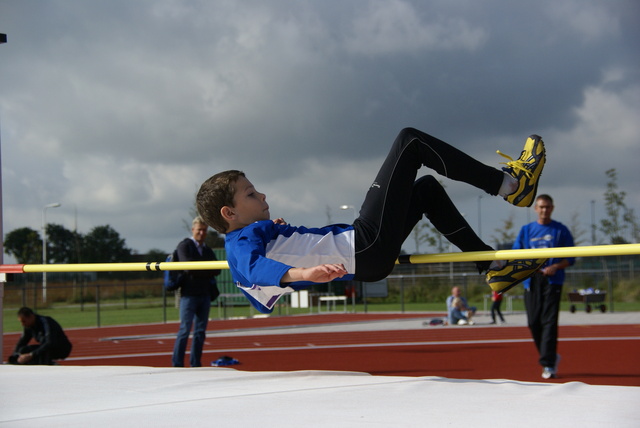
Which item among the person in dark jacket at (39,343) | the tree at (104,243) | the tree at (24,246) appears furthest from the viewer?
the tree at (104,243)

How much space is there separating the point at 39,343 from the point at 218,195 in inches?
201

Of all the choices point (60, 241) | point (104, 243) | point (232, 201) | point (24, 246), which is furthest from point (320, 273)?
point (60, 241)

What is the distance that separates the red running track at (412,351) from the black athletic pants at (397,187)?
3.17m

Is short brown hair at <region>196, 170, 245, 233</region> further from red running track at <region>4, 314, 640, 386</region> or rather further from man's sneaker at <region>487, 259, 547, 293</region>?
red running track at <region>4, 314, 640, 386</region>

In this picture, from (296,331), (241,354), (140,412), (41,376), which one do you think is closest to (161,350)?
(241,354)

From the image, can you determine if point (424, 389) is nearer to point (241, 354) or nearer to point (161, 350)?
point (241, 354)

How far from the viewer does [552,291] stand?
5590 mm

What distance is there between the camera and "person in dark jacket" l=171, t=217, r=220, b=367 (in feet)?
20.6

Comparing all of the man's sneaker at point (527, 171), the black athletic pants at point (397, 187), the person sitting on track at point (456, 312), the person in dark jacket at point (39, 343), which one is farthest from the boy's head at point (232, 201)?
the person sitting on track at point (456, 312)

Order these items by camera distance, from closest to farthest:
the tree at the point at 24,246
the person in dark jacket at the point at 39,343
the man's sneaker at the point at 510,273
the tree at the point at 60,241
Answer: the man's sneaker at the point at 510,273 < the person in dark jacket at the point at 39,343 < the tree at the point at 24,246 < the tree at the point at 60,241

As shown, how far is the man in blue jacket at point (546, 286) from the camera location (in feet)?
18.2

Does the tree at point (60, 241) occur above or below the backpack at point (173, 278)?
above

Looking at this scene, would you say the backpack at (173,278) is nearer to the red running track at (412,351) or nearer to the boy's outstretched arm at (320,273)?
the red running track at (412,351)

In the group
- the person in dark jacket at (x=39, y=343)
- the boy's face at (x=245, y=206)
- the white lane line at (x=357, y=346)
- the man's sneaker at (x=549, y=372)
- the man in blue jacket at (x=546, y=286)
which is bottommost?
the white lane line at (x=357, y=346)
